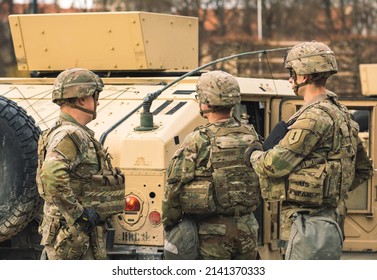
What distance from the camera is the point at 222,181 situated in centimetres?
757

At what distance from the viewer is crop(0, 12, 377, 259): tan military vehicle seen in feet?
27.8

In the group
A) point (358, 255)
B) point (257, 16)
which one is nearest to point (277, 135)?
point (358, 255)

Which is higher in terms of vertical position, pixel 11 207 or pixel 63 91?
pixel 63 91

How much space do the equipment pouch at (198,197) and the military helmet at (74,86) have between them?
0.86 meters

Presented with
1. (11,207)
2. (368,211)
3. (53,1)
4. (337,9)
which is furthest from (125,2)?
(11,207)

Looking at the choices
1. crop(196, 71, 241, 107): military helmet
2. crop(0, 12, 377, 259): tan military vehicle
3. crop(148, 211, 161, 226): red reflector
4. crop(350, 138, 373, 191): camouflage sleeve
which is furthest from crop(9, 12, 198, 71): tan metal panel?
crop(350, 138, 373, 191): camouflage sleeve

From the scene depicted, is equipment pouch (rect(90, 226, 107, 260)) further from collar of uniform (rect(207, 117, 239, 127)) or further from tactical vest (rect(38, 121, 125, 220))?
collar of uniform (rect(207, 117, 239, 127))

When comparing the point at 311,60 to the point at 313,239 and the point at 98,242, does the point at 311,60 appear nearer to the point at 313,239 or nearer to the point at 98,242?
the point at 313,239

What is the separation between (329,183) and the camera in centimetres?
716

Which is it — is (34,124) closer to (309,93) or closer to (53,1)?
(309,93)

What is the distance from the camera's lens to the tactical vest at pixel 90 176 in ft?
23.7

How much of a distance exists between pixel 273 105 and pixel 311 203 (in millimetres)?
2822

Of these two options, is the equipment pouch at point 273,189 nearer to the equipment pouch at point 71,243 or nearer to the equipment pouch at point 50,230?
the equipment pouch at point 71,243
